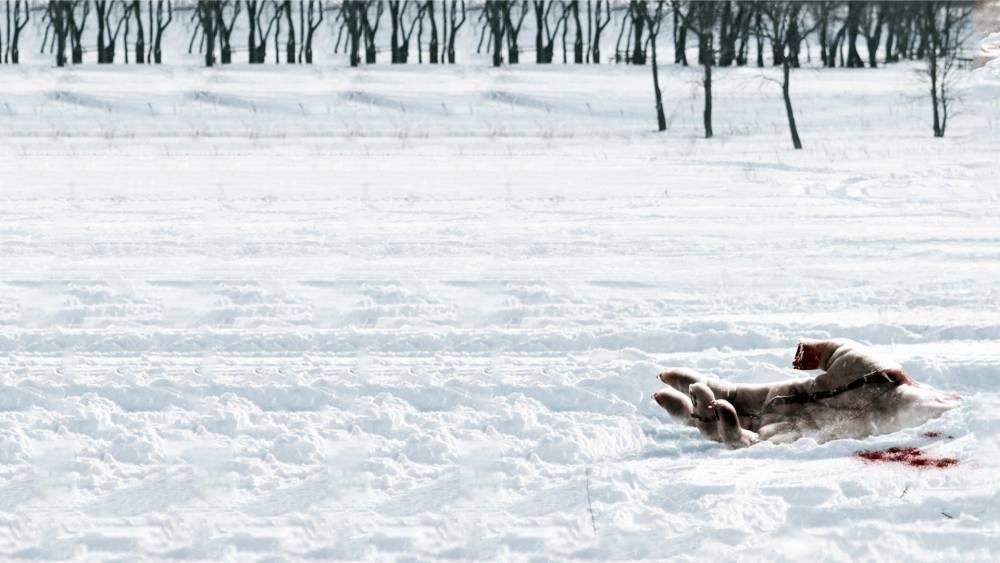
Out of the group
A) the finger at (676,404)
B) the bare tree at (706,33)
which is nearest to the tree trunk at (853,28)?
the bare tree at (706,33)

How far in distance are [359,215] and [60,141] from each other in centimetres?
1503

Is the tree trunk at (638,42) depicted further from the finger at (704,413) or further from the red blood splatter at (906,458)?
the red blood splatter at (906,458)

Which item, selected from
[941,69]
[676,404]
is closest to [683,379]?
[676,404]

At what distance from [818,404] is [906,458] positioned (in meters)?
0.72

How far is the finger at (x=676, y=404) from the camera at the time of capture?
7.15 m

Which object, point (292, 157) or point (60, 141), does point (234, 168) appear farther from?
point (60, 141)

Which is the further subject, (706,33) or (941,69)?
Result: (941,69)

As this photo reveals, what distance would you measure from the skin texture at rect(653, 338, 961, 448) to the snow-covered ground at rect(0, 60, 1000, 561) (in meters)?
0.14

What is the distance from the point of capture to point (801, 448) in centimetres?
669

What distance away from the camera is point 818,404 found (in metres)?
6.94

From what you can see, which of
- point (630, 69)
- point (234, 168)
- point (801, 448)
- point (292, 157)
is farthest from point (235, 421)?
point (630, 69)

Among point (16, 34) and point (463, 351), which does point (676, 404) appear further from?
point (16, 34)

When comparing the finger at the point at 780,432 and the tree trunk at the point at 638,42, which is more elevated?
the tree trunk at the point at 638,42

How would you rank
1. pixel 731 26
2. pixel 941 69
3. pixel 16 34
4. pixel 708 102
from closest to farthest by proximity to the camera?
pixel 708 102 < pixel 941 69 < pixel 731 26 < pixel 16 34
